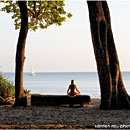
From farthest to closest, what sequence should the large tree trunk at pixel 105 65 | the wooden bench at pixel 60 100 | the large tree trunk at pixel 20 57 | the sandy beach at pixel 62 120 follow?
the large tree trunk at pixel 20 57 < the wooden bench at pixel 60 100 < the large tree trunk at pixel 105 65 < the sandy beach at pixel 62 120

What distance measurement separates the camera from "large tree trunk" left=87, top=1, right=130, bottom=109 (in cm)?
1617

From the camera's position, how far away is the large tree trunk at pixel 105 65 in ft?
53.1

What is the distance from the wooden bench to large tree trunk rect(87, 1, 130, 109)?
131 cm

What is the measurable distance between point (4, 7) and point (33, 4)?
6.47 ft

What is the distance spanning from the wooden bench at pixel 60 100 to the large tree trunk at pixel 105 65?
4.31 ft

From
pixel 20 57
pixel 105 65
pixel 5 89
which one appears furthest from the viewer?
pixel 5 89

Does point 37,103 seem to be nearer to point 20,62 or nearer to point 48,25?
point 20,62

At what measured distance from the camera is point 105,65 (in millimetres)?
16172

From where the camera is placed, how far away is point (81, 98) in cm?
1719

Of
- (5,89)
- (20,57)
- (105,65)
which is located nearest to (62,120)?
(105,65)

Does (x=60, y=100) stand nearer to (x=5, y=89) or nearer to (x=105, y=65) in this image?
(x=105, y=65)

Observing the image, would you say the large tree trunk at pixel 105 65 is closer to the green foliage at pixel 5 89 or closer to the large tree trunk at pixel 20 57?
the large tree trunk at pixel 20 57

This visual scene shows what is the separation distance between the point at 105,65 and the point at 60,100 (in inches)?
130

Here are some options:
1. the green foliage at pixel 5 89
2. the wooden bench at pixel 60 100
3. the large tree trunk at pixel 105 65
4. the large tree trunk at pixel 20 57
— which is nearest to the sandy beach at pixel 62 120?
the large tree trunk at pixel 105 65
